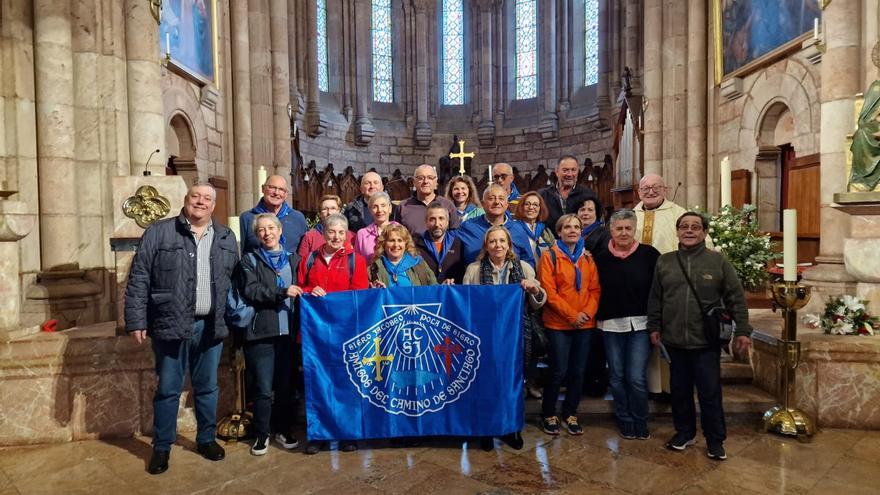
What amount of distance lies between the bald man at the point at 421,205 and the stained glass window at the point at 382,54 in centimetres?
1341

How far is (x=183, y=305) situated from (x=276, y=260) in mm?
608

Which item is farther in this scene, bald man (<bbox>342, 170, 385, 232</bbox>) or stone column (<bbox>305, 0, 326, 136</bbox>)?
stone column (<bbox>305, 0, 326, 136</bbox>)

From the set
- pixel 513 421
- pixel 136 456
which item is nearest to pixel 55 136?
pixel 136 456

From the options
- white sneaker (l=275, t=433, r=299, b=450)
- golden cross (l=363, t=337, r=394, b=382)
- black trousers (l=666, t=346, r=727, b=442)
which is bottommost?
white sneaker (l=275, t=433, r=299, b=450)

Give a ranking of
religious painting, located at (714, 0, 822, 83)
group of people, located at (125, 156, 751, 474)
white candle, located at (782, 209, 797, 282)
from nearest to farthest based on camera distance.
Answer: group of people, located at (125, 156, 751, 474) < white candle, located at (782, 209, 797, 282) < religious painting, located at (714, 0, 822, 83)

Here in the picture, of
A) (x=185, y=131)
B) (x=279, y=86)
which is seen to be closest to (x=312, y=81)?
(x=279, y=86)

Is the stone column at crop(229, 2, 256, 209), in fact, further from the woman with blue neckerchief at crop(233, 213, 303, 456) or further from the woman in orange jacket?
the woman in orange jacket

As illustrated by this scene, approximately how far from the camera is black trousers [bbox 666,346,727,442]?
3650 millimetres

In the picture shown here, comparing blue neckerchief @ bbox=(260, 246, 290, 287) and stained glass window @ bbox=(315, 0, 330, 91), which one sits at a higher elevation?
stained glass window @ bbox=(315, 0, 330, 91)

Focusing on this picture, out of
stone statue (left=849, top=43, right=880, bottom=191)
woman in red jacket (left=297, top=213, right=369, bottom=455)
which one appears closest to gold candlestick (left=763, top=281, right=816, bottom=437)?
stone statue (left=849, top=43, right=880, bottom=191)

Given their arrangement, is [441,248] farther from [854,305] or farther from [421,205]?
[854,305]

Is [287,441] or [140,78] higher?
[140,78]

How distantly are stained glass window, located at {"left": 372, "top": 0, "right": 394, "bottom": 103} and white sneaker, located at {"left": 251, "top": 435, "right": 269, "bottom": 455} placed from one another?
48.3ft

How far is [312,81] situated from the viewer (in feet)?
49.8
